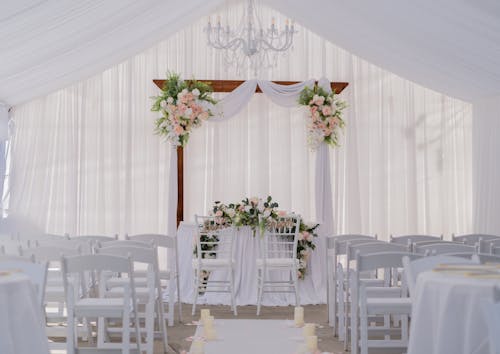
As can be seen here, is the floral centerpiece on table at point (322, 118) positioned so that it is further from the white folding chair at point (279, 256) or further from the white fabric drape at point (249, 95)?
the white folding chair at point (279, 256)

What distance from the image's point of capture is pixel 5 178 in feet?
33.8

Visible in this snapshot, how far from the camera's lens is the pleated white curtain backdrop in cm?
1091

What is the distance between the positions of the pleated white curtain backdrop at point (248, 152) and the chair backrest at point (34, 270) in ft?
22.4

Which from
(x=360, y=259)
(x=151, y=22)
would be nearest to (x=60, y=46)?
(x=151, y=22)

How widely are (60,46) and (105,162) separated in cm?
323

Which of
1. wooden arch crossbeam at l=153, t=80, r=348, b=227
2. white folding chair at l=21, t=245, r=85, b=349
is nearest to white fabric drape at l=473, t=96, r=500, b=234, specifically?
wooden arch crossbeam at l=153, t=80, r=348, b=227

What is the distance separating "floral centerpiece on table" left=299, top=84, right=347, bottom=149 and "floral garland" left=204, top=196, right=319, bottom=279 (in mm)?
1728

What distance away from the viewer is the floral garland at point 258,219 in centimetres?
798

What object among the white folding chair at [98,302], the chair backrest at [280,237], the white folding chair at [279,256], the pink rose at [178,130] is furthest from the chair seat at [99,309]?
the pink rose at [178,130]

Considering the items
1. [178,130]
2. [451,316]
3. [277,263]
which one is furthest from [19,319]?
[178,130]

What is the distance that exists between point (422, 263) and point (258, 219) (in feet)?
12.9

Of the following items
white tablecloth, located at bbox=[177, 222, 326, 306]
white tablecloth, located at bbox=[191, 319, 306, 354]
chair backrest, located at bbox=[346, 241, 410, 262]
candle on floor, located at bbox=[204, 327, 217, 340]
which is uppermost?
chair backrest, located at bbox=[346, 241, 410, 262]

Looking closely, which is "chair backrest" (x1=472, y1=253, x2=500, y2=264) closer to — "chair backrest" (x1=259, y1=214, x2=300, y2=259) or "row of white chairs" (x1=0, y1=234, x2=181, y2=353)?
"row of white chairs" (x1=0, y1=234, x2=181, y2=353)

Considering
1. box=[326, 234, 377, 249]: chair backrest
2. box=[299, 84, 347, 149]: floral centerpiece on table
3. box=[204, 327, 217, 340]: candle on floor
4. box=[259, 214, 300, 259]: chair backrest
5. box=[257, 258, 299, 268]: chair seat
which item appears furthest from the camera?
box=[299, 84, 347, 149]: floral centerpiece on table
